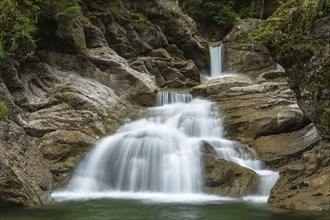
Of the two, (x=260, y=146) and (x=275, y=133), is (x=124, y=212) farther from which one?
(x=275, y=133)

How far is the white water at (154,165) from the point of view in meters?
10.3

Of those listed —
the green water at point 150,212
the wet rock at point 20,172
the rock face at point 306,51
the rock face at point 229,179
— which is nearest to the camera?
the green water at point 150,212

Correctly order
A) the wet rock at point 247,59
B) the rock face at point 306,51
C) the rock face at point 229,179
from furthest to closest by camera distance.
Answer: the wet rock at point 247,59 → the rock face at point 229,179 → the rock face at point 306,51

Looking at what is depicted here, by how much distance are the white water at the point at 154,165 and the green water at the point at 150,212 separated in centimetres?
94

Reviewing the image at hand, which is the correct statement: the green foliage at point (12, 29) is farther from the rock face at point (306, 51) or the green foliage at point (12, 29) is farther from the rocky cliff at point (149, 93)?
the rock face at point (306, 51)

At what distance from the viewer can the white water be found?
1030 centimetres

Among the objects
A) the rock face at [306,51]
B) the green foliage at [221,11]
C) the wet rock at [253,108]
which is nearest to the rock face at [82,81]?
the wet rock at [253,108]

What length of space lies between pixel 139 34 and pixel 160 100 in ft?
17.8

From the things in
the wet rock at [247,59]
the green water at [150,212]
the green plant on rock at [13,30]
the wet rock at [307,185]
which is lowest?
the green water at [150,212]

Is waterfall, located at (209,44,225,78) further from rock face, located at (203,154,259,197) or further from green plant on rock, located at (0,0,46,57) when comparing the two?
rock face, located at (203,154,259,197)

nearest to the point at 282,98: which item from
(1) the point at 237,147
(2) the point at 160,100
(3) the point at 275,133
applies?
(3) the point at 275,133

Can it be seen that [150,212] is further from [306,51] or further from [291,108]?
[291,108]

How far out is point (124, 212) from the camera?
8.02 metres

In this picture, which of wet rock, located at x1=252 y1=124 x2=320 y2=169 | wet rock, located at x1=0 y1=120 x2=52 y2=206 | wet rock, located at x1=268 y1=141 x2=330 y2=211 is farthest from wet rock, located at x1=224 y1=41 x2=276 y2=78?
wet rock, located at x1=0 y1=120 x2=52 y2=206
